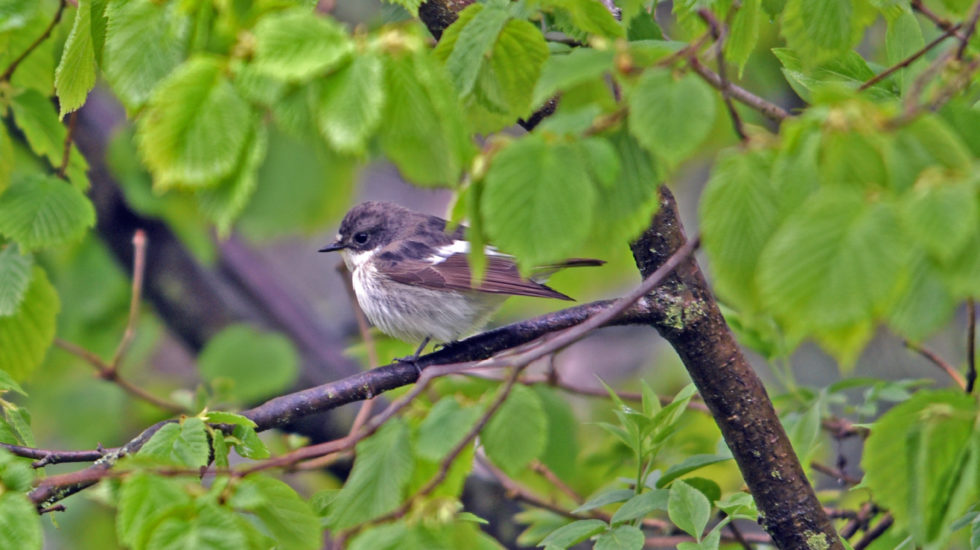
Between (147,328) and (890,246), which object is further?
(147,328)

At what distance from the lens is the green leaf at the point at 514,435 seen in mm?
1827

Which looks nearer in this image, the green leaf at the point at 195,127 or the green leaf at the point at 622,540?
the green leaf at the point at 195,127

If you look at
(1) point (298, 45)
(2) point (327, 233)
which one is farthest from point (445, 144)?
(2) point (327, 233)

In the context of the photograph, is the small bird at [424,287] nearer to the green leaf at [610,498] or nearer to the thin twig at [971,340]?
the green leaf at [610,498]

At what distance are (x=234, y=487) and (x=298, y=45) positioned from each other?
2.52 feet

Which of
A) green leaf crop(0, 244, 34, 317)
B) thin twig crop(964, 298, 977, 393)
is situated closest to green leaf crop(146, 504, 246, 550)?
thin twig crop(964, 298, 977, 393)

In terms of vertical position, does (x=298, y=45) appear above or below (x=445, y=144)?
above

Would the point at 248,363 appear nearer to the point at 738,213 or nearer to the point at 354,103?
the point at 354,103

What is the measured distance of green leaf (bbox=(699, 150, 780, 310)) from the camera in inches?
59.7

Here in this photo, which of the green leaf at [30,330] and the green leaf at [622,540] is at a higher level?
the green leaf at [622,540]

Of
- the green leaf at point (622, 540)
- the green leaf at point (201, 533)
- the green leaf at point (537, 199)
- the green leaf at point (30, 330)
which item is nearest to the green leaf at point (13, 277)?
the green leaf at point (30, 330)

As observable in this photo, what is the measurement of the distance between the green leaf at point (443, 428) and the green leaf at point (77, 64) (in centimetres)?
120

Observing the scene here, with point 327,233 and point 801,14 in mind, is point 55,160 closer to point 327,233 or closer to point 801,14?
point 801,14

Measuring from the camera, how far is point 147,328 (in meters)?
6.05
